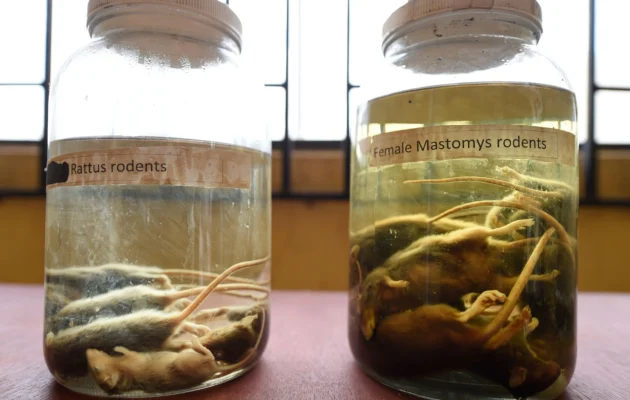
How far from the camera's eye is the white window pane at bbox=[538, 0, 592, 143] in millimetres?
870

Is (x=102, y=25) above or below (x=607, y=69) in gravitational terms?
below

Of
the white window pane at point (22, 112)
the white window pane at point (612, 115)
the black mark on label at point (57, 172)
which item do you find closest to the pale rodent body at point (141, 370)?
the black mark on label at point (57, 172)

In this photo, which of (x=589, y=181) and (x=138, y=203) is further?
(x=589, y=181)

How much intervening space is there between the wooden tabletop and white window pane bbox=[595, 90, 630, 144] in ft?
1.85

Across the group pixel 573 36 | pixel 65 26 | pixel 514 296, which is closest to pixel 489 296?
pixel 514 296

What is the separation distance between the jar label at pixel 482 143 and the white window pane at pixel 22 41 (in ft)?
3.14

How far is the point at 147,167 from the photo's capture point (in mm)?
232

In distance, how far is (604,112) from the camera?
90 cm

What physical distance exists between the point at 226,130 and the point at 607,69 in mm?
991

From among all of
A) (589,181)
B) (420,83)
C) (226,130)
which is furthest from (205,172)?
(589,181)

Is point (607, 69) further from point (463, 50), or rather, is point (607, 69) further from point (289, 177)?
point (463, 50)

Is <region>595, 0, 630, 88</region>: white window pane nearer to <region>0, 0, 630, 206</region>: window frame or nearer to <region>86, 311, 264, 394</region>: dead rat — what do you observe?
<region>0, 0, 630, 206</region>: window frame

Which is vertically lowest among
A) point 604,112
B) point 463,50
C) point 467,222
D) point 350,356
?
point 350,356

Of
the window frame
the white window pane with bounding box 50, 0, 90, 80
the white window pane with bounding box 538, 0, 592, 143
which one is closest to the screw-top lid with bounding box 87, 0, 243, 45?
the window frame
